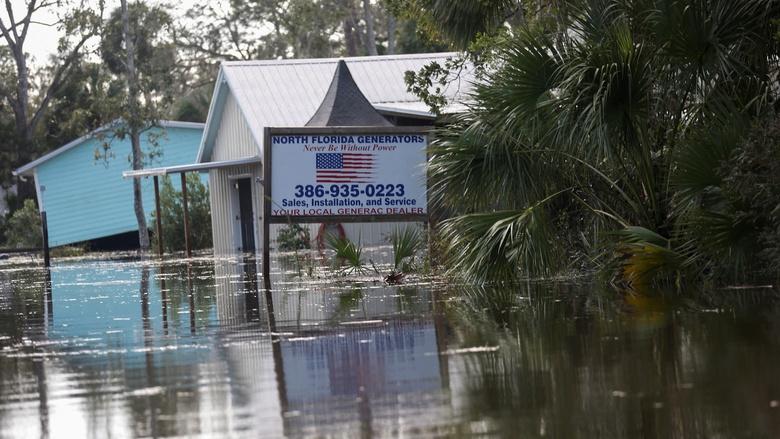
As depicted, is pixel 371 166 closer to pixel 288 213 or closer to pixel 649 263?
pixel 288 213

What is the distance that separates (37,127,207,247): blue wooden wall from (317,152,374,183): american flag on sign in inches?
1277

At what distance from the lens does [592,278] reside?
14.5m

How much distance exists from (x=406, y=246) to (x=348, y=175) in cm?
133

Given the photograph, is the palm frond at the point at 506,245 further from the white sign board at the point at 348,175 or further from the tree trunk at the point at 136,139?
the tree trunk at the point at 136,139

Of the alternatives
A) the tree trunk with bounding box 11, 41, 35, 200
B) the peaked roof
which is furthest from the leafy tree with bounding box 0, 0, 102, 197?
the peaked roof

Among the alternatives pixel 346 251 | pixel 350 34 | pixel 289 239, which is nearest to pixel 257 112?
pixel 289 239

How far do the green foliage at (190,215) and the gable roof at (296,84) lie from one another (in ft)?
18.7

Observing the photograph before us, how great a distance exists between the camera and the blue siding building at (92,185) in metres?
49.5

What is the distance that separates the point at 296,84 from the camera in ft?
A: 116

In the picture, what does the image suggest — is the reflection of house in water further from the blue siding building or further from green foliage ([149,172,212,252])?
the blue siding building

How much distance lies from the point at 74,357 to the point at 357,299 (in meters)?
4.66

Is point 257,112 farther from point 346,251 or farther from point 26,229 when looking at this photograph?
point 26,229

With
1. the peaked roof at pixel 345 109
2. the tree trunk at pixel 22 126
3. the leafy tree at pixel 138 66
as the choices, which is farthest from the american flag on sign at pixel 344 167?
the tree trunk at pixel 22 126

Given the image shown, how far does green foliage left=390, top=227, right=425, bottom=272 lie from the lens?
674 inches
